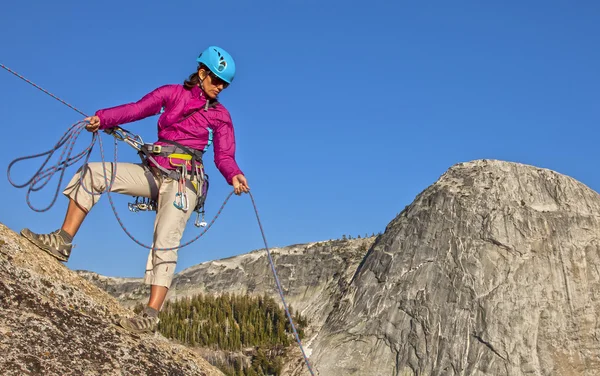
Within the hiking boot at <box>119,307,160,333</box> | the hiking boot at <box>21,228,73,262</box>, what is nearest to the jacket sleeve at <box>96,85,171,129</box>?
the hiking boot at <box>21,228,73,262</box>

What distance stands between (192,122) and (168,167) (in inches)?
24.2

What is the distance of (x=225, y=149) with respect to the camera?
29.0 ft

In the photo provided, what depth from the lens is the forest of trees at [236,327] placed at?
1439 inches

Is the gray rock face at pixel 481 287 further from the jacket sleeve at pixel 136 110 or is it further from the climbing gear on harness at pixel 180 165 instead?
the jacket sleeve at pixel 136 110

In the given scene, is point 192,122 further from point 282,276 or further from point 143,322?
point 282,276

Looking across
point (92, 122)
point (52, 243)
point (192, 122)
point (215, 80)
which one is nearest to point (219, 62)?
point (215, 80)

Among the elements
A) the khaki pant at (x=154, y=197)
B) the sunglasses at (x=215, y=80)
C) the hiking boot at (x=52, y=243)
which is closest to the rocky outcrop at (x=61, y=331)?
the hiking boot at (x=52, y=243)

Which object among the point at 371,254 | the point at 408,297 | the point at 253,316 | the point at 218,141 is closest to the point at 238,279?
the point at 253,316

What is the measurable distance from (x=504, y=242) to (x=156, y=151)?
31.3 meters

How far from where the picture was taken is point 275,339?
38531 millimetres

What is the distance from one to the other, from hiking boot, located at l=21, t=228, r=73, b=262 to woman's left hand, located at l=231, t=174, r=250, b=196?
202cm

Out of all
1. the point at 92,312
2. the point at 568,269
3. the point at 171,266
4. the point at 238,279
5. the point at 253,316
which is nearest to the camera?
the point at 92,312

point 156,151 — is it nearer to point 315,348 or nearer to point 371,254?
point 315,348

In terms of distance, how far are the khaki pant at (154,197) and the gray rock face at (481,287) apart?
28.1 metres
